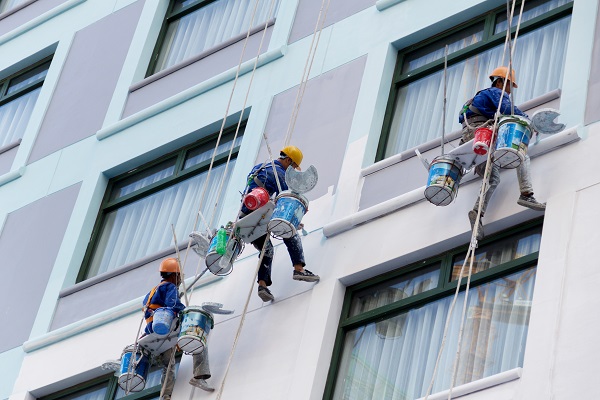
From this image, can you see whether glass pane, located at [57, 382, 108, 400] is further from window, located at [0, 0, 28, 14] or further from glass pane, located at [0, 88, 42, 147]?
window, located at [0, 0, 28, 14]

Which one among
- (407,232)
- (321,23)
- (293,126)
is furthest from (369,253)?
(321,23)

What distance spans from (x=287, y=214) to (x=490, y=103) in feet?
8.34

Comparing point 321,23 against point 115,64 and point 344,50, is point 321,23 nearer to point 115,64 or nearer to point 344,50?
point 344,50

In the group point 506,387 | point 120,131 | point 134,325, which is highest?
point 120,131

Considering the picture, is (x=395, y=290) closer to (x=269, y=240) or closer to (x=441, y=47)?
(x=269, y=240)

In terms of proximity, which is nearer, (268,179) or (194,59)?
(268,179)

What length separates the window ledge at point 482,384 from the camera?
15.6m

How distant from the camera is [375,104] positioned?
65.9 feet

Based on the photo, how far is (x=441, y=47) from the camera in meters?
20.6

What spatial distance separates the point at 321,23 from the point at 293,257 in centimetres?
448

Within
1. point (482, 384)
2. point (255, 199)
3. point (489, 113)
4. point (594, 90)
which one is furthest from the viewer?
point (255, 199)

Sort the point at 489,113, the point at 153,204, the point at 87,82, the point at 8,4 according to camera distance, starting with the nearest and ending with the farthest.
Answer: the point at 489,113 → the point at 153,204 → the point at 87,82 → the point at 8,4

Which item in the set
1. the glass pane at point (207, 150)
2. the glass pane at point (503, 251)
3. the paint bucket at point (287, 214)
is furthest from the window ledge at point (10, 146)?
the glass pane at point (503, 251)

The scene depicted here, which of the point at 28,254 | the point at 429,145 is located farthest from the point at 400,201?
the point at 28,254
